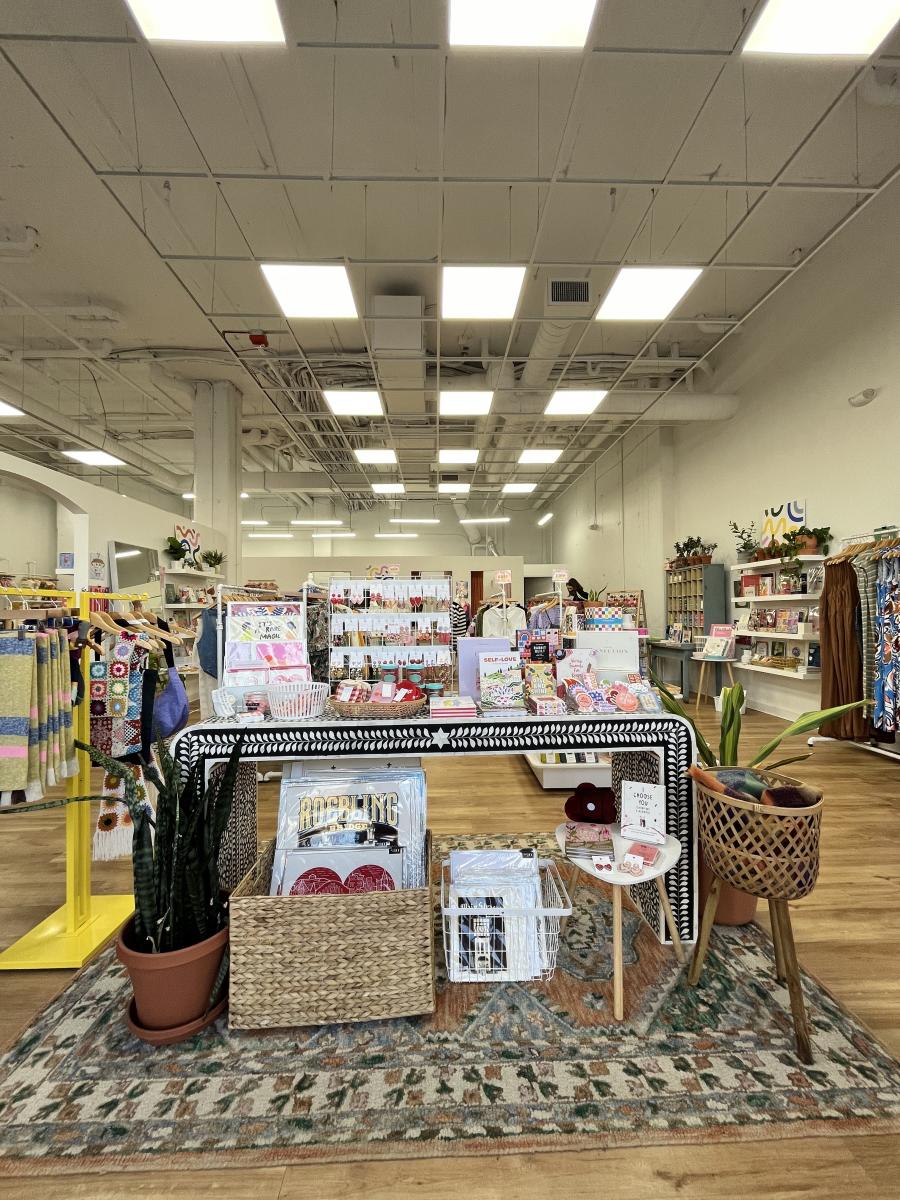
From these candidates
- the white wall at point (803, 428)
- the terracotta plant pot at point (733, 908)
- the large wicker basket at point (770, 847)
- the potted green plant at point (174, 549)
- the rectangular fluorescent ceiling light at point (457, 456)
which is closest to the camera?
the large wicker basket at point (770, 847)

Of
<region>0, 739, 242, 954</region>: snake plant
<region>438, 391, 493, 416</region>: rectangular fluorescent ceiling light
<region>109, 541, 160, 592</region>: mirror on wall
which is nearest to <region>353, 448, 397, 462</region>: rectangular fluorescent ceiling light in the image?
<region>438, 391, 493, 416</region>: rectangular fluorescent ceiling light

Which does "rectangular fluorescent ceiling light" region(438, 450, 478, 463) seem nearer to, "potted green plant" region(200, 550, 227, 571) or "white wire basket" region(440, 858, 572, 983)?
"potted green plant" region(200, 550, 227, 571)

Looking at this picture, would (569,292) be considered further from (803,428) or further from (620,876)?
(620,876)

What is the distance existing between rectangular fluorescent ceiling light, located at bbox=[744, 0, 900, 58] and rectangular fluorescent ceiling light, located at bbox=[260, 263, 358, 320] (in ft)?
8.72

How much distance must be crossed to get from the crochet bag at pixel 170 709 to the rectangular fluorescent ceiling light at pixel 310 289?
10.1 ft

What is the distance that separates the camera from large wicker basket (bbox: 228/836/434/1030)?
5.65 ft

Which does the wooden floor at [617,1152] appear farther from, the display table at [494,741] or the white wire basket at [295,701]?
the white wire basket at [295,701]

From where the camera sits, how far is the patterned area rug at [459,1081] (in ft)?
4.60

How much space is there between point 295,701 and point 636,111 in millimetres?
4446

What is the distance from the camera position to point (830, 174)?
4496mm

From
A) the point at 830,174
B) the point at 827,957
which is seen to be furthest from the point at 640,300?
the point at 827,957

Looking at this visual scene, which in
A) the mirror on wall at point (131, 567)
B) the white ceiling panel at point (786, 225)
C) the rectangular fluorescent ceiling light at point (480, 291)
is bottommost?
the mirror on wall at point (131, 567)

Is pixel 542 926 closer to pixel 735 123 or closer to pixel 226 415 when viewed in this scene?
pixel 735 123

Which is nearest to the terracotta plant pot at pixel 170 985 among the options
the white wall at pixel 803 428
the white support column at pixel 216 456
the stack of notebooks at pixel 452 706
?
the stack of notebooks at pixel 452 706
